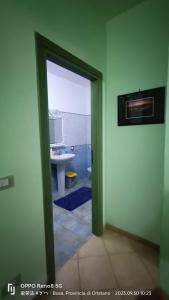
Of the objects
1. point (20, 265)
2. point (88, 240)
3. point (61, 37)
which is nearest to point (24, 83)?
point (61, 37)

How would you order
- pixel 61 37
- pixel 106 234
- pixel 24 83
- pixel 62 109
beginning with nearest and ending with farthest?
pixel 24 83, pixel 61 37, pixel 106 234, pixel 62 109

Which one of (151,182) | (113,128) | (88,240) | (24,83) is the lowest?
(88,240)

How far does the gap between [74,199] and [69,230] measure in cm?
92

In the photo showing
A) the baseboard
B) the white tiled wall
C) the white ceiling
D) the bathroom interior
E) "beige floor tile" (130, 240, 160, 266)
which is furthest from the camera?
the white tiled wall

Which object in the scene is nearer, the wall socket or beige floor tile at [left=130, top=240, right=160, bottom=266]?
the wall socket

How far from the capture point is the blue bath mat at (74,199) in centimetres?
277

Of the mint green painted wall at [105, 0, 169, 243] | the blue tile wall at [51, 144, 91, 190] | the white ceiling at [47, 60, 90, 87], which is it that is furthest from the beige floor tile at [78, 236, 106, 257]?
the white ceiling at [47, 60, 90, 87]

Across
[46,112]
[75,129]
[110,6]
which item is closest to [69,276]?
[46,112]

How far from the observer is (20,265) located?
3.60 ft

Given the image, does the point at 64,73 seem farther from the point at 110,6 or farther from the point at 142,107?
the point at 142,107

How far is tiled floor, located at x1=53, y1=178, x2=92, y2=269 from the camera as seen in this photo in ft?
5.68

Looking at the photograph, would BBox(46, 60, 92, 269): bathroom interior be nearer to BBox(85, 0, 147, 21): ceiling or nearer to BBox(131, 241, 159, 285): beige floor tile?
BBox(131, 241, 159, 285): beige floor tile

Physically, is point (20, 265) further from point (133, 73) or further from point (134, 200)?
point (133, 73)

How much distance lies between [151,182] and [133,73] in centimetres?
119
